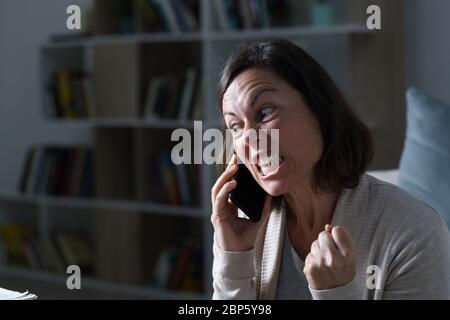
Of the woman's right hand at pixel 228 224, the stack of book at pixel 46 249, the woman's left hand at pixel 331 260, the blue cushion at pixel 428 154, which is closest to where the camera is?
the woman's left hand at pixel 331 260

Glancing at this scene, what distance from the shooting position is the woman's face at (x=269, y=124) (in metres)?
0.70

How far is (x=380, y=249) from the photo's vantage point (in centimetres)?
82

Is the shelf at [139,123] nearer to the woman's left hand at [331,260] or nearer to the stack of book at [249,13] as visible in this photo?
the stack of book at [249,13]

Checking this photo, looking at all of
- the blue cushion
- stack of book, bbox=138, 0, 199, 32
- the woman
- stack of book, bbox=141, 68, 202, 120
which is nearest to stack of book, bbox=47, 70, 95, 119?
stack of book, bbox=141, 68, 202, 120

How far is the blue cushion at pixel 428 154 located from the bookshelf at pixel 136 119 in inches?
35.9

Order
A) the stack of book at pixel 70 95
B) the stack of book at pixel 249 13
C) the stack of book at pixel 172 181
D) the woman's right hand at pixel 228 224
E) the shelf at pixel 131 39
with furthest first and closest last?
→ the stack of book at pixel 70 95
the stack of book at pixel 172 181
the shelf at pixel 131 39
the stack of book at pixel 249 13
the woman's right hand at pixel 228 224

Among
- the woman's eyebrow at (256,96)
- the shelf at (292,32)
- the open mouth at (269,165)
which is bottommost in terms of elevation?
the shelf at (292,32)

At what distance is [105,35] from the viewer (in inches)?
121

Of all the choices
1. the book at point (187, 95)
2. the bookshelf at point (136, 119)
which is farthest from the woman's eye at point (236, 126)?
the book at point (187, 95)

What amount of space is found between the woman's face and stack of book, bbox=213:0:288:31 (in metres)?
2.00

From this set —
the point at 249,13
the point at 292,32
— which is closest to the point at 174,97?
the point at 249,13

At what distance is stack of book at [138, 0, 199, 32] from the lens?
2.91m

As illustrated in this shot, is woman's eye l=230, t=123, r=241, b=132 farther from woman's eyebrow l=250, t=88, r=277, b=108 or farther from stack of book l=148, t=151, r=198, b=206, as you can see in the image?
stack of book l=148, t=151, r=198, b=206

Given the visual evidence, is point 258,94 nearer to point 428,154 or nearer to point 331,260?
point 331,260
